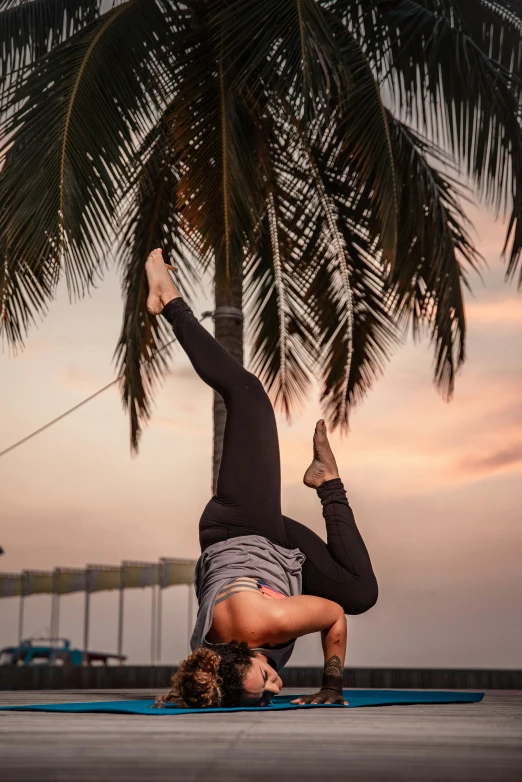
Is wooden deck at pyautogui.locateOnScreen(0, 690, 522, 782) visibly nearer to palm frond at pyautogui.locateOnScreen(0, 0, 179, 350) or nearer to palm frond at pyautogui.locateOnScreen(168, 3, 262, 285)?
palm frond at pyautogui.locateOnScreen(0, 0, 179, 350)

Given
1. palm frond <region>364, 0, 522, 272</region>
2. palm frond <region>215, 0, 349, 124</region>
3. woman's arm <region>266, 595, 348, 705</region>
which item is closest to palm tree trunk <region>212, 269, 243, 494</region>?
palm frond <region>215, 0, 349, 124</region>

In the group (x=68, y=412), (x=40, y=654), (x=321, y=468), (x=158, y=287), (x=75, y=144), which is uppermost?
(x=75, y=144)

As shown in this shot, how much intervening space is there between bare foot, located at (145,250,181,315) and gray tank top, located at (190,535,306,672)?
141 centimetres

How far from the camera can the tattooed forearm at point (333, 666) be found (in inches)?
155

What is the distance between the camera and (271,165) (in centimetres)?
846

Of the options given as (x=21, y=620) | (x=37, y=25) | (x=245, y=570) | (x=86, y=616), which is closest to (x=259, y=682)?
(x=245, y=570)

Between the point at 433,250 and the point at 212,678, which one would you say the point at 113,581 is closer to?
the point at 433,250

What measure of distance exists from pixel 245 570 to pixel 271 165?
211 inches

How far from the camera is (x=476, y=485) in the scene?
11.0 metres

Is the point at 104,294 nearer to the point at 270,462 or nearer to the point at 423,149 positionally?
the point at 423,149

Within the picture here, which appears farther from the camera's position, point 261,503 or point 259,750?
point 261,503

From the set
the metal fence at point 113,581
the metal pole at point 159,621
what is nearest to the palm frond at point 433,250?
the metal fence at point 113,581

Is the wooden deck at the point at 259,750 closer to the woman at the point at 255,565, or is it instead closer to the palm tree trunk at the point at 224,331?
the woman at the point at 255,565

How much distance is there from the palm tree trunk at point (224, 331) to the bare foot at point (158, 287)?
8.83ft
